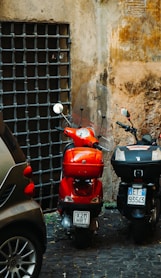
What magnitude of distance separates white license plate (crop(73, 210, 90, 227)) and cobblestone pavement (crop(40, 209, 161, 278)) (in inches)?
12.6

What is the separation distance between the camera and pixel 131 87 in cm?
825

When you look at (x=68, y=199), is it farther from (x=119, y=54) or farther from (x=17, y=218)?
(x=119, y=54)

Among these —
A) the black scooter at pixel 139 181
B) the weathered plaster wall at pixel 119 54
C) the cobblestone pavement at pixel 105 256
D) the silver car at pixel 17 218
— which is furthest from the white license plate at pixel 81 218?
the weathered plaster wall at pixel 119 54

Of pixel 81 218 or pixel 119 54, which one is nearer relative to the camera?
pixel 81 218

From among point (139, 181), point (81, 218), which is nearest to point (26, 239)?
point (81, 218)

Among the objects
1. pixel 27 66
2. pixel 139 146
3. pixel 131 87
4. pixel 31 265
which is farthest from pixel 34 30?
pixel 31 265

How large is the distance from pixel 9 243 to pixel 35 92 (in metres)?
3.06

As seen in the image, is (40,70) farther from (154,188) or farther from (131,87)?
(154,188)

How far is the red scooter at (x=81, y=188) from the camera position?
6.14 m

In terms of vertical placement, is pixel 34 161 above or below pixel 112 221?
above

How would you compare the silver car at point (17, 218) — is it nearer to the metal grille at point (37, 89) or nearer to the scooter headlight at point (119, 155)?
the scooter headlight at point (119, 155)

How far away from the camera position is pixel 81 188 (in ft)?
21.0

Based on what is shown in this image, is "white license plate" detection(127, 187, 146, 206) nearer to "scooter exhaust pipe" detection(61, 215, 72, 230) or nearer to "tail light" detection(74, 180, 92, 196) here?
"tail light" detection(74, 180, 92, 196)

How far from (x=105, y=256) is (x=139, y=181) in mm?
908
